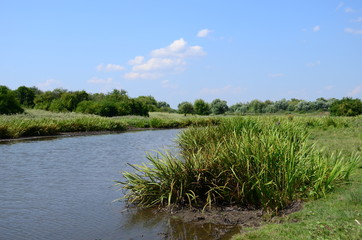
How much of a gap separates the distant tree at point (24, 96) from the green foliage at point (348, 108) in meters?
49.2

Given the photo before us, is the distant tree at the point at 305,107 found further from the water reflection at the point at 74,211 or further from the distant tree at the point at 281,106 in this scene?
the water reflection at the point at 74,211

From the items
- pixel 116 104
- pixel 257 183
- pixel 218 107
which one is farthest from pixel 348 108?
pixel 257 183

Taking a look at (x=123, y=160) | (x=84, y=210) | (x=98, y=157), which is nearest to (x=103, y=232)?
(x=84, y=210)

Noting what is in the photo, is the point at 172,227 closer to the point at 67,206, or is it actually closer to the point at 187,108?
the point at 67,206

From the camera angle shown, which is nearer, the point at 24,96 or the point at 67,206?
the point at 67,206

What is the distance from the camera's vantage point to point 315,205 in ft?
19.1

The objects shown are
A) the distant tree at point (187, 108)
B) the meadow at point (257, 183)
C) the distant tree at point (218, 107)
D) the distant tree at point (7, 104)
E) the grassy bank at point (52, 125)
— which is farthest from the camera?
the distant tree at point (218, 107)

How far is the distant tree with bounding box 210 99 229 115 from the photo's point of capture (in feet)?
278

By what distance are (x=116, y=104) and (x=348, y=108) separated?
109 ft

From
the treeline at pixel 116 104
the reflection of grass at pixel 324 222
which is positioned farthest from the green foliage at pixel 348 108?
the reflection of grass at pixel 324 222

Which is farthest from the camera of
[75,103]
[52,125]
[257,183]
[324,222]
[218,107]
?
[218,107]

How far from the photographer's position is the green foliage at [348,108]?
144 ft

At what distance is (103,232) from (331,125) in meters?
23.6

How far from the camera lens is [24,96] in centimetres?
5994
